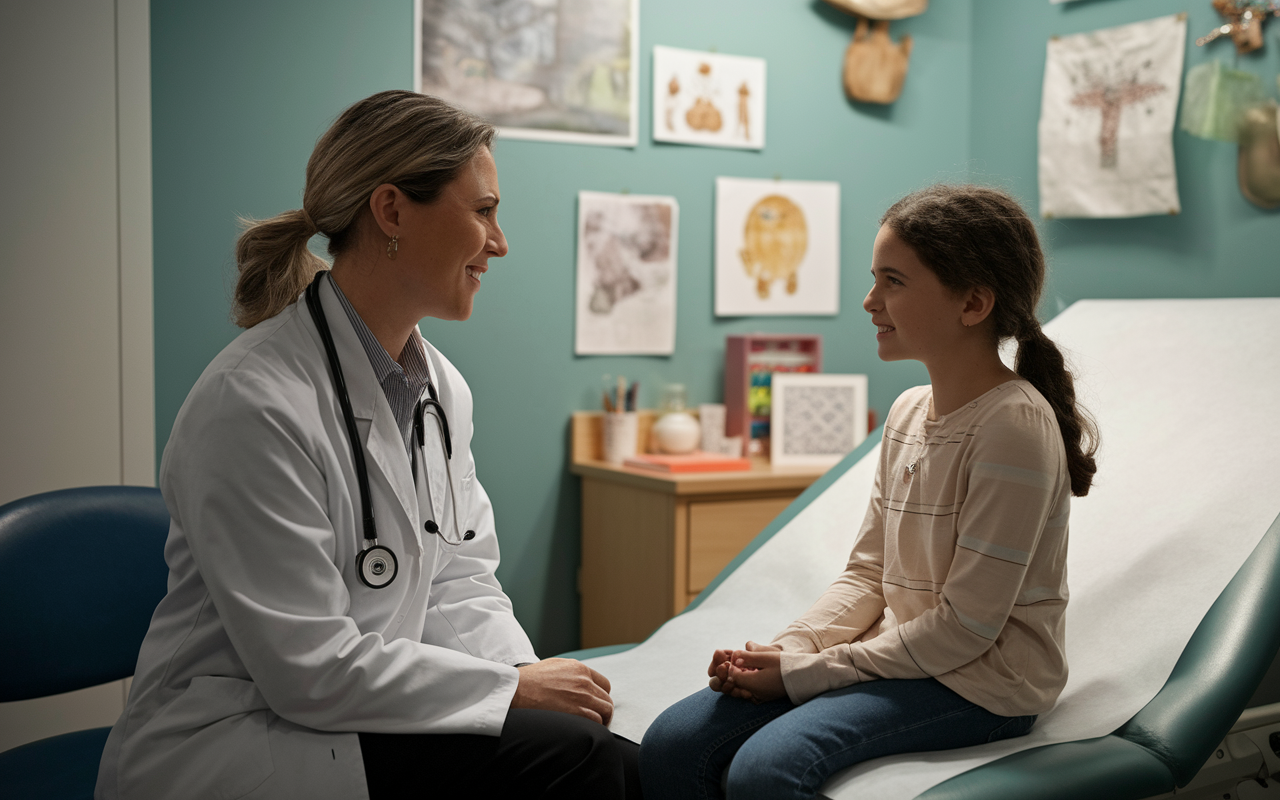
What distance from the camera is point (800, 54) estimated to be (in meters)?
3.18

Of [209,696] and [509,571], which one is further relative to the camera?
[509,571]

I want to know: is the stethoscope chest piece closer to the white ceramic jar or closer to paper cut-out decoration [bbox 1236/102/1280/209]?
the white ceramic jar

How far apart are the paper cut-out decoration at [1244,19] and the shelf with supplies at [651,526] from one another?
1475 millimetres

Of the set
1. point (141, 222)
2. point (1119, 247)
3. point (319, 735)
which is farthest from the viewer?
point (1119, 247)

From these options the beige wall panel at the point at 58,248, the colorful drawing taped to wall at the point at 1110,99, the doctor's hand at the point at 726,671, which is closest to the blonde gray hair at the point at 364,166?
the doctor's hand at the point at 726,671

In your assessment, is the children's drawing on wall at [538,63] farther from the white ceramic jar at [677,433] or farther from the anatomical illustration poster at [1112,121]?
the anatomical illustration poster at [1112,121]

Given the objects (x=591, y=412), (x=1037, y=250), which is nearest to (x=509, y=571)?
(x=591, y=412)

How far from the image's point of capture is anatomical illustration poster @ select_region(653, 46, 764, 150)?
2963 millimetres

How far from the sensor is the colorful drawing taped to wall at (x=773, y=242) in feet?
10.2

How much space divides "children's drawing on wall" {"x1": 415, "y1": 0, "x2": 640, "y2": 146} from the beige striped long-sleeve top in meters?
1.82

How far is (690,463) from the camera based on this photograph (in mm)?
2631

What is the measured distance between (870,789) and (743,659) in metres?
0.22

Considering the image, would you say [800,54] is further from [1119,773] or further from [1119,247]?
[1119,773]

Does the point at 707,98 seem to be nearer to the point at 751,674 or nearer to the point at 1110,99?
the point at 1110,99
